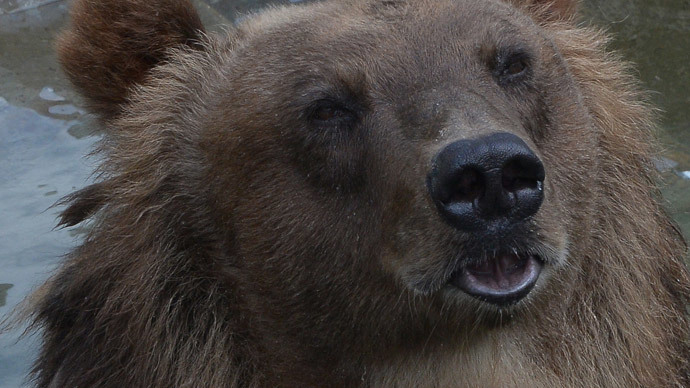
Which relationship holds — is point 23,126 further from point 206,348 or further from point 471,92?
point 471,92

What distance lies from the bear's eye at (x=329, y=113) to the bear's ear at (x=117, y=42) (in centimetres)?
88

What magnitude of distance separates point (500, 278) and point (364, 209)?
1.75ft

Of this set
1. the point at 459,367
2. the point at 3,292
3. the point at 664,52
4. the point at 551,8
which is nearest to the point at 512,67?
the point at 551,8

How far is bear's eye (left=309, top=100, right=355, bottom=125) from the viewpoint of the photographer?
398cm

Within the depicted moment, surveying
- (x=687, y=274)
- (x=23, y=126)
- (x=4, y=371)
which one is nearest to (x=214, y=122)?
(x=687, y=274)

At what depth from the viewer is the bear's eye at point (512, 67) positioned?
4.05 meters

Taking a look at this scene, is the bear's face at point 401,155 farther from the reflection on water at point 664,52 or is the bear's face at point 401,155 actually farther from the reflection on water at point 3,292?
the reflection on water at point 664,52

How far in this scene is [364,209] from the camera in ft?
12.9

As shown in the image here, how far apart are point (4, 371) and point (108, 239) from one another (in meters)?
2.31

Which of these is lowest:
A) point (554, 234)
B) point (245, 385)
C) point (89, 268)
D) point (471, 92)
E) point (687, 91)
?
point (687, 91)

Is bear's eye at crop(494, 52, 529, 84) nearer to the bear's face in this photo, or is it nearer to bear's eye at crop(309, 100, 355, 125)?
the bear's face

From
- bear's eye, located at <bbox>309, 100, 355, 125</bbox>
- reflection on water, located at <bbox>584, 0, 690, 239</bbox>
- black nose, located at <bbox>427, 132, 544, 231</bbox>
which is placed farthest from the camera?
reflection on water, located at <bbox>584, 0, 690, 239</bbox>

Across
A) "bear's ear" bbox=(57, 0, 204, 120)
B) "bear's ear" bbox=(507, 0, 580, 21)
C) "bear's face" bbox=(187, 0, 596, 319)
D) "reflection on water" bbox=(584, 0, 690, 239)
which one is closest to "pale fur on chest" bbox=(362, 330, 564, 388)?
"bear's face" bbox=(187, 0, 596, 319)

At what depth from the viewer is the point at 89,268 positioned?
4.44 metres
